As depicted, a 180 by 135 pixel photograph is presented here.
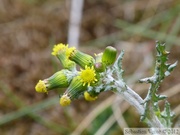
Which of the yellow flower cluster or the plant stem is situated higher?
the yellow flower cluster

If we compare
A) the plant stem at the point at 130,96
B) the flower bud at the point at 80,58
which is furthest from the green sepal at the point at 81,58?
the plant stem at the point at 130,96

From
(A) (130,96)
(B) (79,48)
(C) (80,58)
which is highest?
(B) (79,48)

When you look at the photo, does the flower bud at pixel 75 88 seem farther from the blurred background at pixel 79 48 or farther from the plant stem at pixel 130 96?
the blurred background at pixel 79 48

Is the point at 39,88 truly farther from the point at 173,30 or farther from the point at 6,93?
the point at 173,30

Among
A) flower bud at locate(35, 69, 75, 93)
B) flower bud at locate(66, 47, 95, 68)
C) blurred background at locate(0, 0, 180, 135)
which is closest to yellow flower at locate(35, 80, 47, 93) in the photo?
flower bud at locate(35, 69, 75, 93)

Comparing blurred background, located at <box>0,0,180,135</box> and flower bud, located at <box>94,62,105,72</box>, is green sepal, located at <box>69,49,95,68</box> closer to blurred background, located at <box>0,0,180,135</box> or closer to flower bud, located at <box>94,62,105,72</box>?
flower bud, located at <box>94,62,105,72</box>

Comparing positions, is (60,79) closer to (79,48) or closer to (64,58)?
(64,58)

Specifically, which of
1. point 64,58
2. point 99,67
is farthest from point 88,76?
point 64,58
